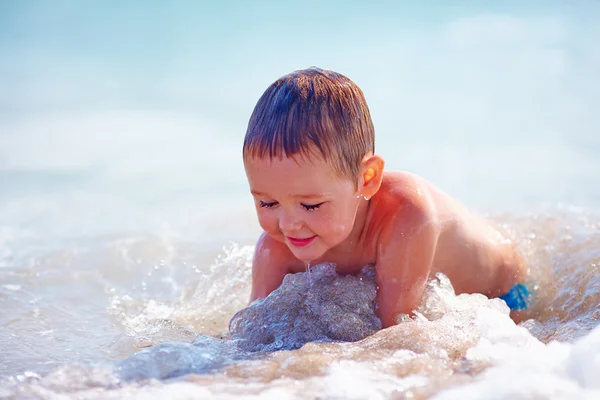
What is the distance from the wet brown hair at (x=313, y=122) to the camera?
A: 2.52 metres

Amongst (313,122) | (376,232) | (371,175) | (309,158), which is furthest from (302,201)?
(376,232)

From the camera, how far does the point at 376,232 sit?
2955 mm

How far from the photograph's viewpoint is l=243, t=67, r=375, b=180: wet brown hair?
252cm

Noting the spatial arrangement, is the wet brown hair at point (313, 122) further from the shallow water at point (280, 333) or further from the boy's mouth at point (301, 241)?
the shallow water at point (280, 333)

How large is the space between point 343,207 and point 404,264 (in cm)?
38

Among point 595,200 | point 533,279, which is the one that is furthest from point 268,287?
point 595,200

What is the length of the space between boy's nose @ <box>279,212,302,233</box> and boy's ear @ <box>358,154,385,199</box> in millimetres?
342

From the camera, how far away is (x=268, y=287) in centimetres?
309

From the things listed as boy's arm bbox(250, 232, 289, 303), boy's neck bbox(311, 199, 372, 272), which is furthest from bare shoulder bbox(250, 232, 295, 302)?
boy's neck bbox(311, 199, 372, 272)

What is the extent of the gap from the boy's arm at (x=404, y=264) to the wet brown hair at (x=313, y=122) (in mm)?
329

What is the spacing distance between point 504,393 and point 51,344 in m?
1.97

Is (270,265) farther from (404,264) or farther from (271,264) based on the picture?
(404,264)

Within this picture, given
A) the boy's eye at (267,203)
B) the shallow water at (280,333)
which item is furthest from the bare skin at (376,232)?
the shallow water at (280,333)

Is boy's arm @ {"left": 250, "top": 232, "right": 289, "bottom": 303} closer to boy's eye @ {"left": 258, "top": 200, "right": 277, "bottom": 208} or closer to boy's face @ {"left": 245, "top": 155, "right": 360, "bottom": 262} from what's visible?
boy's face @ {"left": 245, "top": 155, "right": 360, "bottom": 262}
